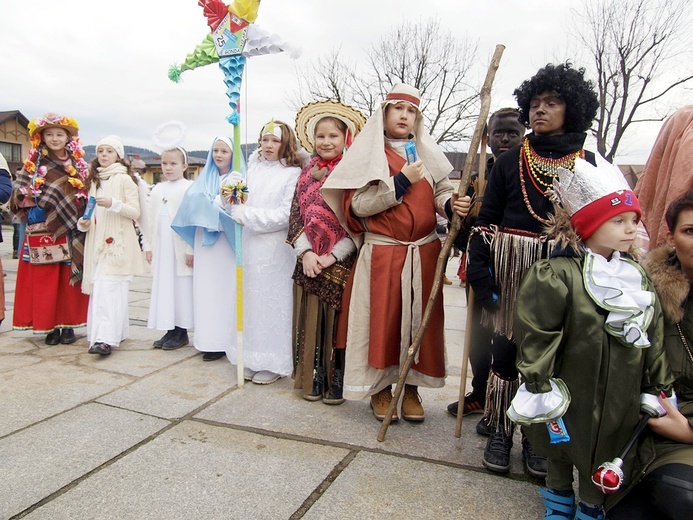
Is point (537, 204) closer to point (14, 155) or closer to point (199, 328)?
point (199, 328)

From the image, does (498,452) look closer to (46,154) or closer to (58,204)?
(58,204)

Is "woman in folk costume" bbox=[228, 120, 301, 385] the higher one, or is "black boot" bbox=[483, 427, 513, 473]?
"woman in folk costume" bbox=[228, 120, 301, 385]

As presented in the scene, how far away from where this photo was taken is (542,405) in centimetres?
177

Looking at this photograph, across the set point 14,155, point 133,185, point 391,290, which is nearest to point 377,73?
point 133,185

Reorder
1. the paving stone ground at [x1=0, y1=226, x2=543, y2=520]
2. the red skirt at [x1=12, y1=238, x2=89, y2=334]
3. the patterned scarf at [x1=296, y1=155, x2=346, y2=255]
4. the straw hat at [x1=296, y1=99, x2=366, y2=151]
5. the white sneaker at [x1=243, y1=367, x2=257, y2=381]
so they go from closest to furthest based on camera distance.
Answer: the paving stone ground at [x1=0, y1=226, x2=543, y2=520] → the patterned scarf at [x1=296, y1=155, x2=346, y2=255] → the straw hat at [x1=296, y1=99, x2=366, y2=151] → the white sneaker at [x1=243, y1=367, x2=257, y2=381] → the red skirt at [x1=12, y1=238, x2=89, y2=334]

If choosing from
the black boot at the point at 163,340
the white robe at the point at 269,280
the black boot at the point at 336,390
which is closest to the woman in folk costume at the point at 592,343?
the black boot at the point at 336,390

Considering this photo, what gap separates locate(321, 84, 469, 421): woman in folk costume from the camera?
2766mm

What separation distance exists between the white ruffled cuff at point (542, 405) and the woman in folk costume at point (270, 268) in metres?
2.08

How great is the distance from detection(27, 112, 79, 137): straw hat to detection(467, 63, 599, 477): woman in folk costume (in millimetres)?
3733

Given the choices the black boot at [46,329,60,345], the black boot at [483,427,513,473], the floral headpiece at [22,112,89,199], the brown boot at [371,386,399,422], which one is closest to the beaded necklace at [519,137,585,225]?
the black boot at [483,427,513,473]

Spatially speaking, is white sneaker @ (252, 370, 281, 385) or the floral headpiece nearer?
white sneaker @ (252, 370, 281, 385)

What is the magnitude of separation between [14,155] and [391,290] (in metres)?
35.4

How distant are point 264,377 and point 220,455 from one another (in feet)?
3.71

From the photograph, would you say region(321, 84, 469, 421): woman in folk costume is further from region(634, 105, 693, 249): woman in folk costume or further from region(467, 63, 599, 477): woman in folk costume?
region(634, 105, 693, 249): woman in folk costume
